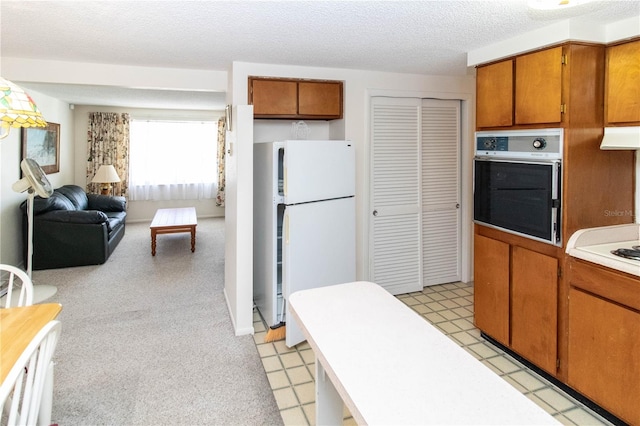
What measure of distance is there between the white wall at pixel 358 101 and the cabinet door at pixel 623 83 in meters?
1.73

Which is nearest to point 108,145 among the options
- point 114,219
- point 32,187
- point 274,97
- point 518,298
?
point 114,219

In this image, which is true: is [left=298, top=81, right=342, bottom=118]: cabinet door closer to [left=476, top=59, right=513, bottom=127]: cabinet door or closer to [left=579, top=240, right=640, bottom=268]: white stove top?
[left=476, top=59, right=513, bottom=127]: cabinet door

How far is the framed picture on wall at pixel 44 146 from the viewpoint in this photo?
520cm

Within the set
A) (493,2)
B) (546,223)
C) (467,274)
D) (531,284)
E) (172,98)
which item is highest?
(172,98)

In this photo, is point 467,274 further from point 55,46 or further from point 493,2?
point 55,46

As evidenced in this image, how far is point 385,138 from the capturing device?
3.91m

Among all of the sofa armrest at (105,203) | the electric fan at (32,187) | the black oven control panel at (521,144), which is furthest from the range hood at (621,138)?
the sofa armrest at (105,203)

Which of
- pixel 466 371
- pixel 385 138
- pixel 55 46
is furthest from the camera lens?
pixel 385 138

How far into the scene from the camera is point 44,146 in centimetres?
589

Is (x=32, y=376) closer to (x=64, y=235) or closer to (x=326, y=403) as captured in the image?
(x=326, y=403)

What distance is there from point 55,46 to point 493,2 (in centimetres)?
278

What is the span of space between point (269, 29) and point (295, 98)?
1035 mm

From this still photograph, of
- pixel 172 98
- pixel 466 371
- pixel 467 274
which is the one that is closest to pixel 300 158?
pixel 466 371

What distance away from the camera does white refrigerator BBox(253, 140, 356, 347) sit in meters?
2.96
